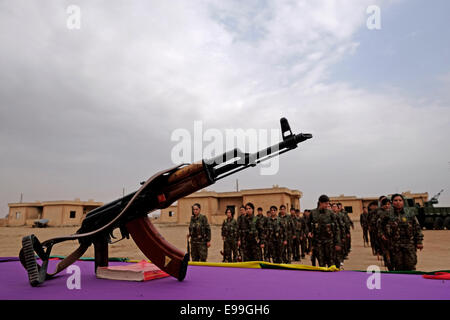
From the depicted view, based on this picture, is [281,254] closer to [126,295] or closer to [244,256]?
[244,256]

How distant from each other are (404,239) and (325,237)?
1.70m

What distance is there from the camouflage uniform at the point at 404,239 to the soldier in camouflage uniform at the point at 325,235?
1206mm

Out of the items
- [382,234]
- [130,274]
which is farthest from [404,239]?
[130,274]

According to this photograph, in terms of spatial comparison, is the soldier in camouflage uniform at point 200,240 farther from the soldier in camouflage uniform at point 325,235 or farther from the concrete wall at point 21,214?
the concrete wall at point 21,214

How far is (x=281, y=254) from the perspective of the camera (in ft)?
29.5

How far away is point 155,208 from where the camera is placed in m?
3.71

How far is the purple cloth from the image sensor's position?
8.25ft

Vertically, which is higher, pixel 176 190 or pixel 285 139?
pixel 285 139

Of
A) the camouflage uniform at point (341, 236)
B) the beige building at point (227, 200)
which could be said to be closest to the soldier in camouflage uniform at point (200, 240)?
the camouflage uniform at point (341, 236)

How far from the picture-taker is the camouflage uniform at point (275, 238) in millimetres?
8906

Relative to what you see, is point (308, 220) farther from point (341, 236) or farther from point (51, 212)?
point (51, 212)

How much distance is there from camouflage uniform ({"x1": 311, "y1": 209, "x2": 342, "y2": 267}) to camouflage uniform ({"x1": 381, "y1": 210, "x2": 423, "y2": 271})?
1208 millimetres
